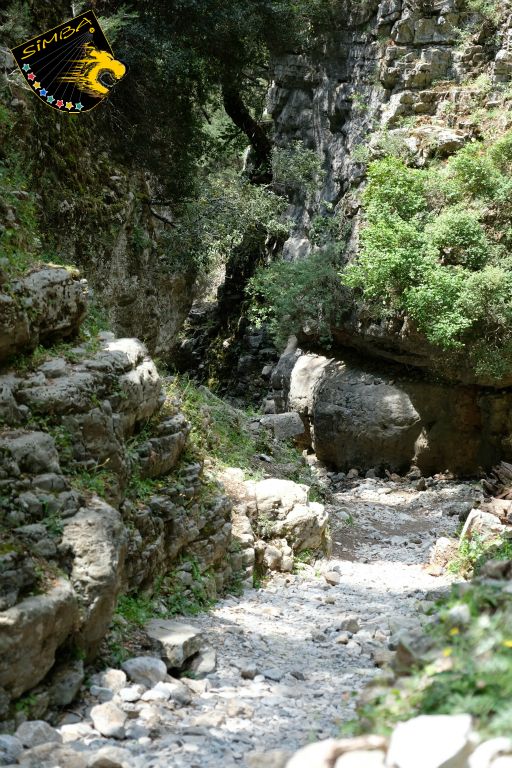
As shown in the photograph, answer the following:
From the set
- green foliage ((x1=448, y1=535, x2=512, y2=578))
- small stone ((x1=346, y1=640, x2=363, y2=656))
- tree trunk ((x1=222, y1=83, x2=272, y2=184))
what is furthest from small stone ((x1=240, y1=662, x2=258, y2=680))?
tree trunk ((x1=222, y1=83, x2=272, y2=184))

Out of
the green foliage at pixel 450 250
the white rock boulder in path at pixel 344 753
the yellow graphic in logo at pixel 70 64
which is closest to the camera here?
the white rock boulder in path at pixel 344 753

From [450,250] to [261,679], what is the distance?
11012mm

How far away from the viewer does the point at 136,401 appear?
22.8ft

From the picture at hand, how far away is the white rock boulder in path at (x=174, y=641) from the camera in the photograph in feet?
17.7

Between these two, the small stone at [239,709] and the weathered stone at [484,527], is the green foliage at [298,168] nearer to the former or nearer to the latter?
the weathered stone at [484,527]

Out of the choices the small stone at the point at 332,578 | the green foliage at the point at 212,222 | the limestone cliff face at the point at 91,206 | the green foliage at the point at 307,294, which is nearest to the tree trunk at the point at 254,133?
the green foliage at the point at 307,294

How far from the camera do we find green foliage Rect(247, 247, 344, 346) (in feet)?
54.7

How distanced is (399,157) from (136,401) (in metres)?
10.9

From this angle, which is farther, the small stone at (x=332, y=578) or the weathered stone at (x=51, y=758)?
the small stone at (x=332, y=578)

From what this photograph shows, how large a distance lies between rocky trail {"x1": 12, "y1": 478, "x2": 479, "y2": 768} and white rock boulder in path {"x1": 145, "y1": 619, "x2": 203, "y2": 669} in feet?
0.13

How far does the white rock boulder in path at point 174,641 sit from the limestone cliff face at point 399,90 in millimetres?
10511

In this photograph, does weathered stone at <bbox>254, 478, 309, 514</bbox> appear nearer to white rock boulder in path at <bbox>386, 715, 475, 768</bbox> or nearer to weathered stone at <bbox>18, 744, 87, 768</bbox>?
weathered stone at <bbox>18, 744, 87, 768</bbox>

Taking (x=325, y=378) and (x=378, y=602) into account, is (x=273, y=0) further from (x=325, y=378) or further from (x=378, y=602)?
(x=378, y=602)

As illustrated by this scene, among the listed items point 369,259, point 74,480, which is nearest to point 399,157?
point 369,259
